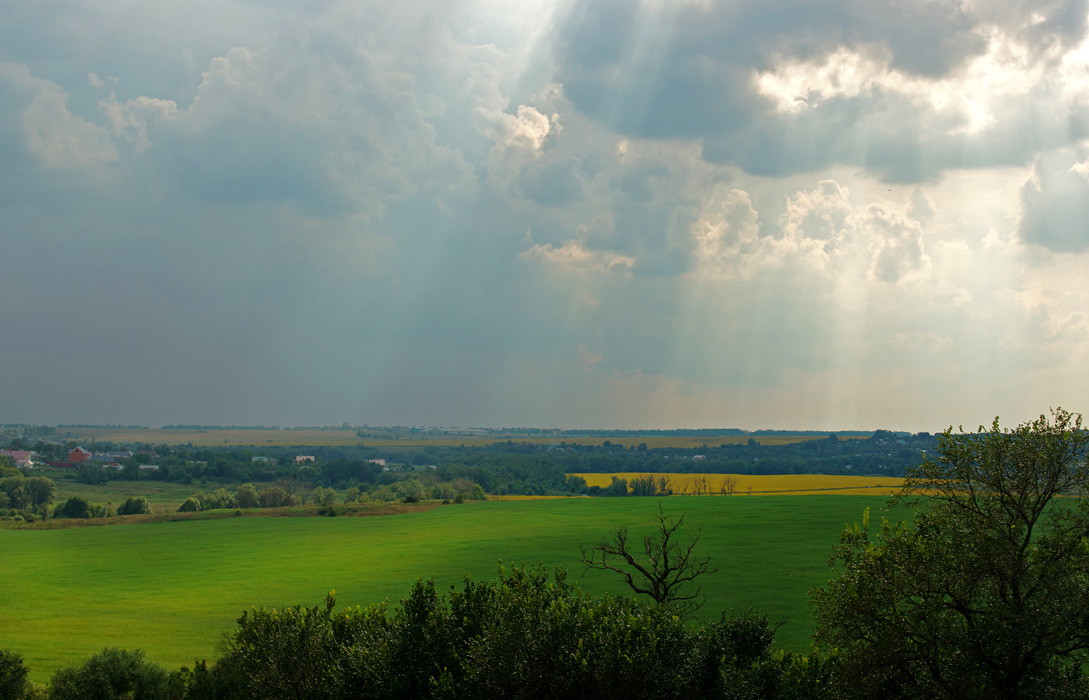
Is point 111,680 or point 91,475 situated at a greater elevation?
point 111,680

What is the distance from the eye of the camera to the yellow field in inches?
5586

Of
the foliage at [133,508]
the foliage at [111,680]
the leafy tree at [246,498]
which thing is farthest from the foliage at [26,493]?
the foliage at [111,680]

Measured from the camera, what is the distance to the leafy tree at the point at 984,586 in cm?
2161

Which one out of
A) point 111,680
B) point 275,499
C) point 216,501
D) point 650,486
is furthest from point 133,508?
point 111,680

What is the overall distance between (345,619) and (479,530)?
7000cm

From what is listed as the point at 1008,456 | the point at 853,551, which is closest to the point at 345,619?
the point at 853,551

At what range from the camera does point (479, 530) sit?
105438 millimetres

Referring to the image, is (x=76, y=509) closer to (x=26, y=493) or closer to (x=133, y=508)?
(x=133, y=508)

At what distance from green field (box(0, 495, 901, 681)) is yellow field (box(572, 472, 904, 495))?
20.7 meters

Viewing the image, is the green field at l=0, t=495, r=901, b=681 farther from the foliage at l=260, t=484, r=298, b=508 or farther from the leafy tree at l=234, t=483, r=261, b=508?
the foliage at l=260, t=484, r=298, b=508

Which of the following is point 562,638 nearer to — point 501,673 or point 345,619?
point 501,673

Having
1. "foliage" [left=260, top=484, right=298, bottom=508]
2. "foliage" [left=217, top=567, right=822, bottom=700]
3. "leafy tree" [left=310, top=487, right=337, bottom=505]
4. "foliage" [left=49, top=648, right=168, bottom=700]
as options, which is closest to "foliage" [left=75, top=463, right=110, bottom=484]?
"leafy tree" [left=310, top=487, right=337, bottom=505]

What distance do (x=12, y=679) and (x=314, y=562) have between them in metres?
48.9

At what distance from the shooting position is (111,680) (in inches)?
1563
